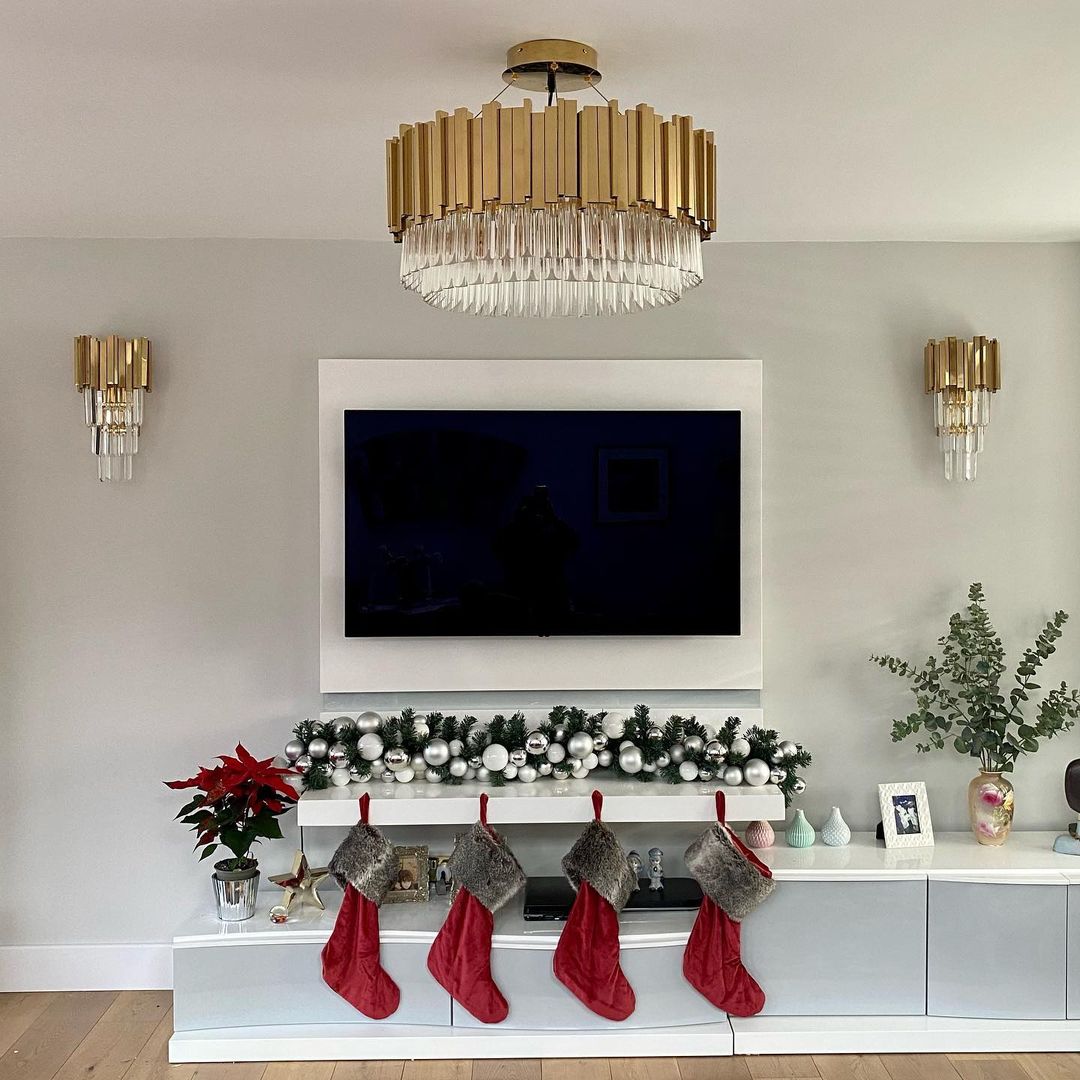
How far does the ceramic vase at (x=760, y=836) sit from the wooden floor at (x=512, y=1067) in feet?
2.13

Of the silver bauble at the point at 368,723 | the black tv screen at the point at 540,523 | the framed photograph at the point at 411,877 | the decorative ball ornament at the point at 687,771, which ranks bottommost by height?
the framed photograph at the point at 411,877

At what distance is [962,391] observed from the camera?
3.91m

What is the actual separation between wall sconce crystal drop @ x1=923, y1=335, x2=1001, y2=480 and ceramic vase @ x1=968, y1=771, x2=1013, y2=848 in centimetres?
105

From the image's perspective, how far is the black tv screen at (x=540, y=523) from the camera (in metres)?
3.93

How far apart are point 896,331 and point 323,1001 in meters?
2.95

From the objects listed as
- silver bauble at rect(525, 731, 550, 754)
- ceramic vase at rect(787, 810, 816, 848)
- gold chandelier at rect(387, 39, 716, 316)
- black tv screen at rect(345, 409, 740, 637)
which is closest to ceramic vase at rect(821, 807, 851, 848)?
ceramic vase at rect(787, 810, 816, 848)

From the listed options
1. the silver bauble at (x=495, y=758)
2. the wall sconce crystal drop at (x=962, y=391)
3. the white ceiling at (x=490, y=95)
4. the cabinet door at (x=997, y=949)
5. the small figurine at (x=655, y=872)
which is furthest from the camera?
the wall sconce crystal drop at (x=962, y=391)

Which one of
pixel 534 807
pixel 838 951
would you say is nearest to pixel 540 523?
pixel 534 807

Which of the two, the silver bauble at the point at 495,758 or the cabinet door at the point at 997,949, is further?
the silver bauble at the point at 495,758

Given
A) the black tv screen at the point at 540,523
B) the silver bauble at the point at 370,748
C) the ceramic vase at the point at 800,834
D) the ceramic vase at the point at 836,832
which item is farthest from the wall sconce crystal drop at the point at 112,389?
the ceramic vase at the point at 836,832

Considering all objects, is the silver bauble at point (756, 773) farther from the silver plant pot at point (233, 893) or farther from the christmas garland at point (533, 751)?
the silver plant pot at point (233, 893)

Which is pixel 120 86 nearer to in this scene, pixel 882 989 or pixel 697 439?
pixel 697 439

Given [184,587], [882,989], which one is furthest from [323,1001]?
[882,989]

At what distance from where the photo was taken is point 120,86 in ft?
8.73
